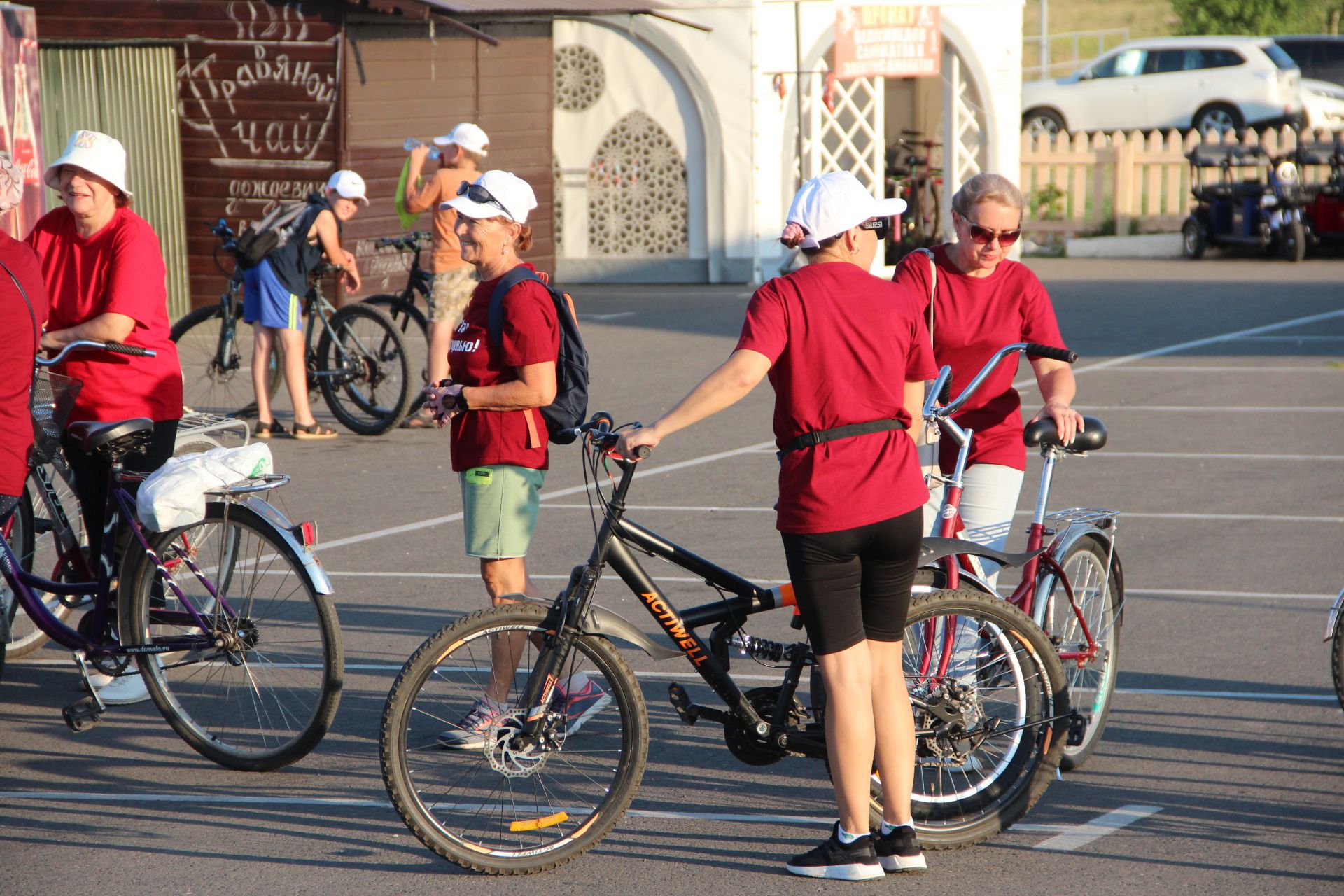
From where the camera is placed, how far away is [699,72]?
20469 mm

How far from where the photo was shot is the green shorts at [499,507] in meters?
5.32

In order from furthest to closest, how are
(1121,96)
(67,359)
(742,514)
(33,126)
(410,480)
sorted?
(1121,96) < (33,126) < (410,480) < (742,514) < (67,359)

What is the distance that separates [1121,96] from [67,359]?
94.1 ft

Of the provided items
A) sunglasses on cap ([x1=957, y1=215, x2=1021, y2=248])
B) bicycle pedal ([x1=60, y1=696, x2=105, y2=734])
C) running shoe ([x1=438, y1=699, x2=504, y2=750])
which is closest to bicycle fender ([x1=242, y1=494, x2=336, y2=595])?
running shoe ([x1=438, y1=699, x2=504, y2=750])

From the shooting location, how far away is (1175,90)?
31.2m

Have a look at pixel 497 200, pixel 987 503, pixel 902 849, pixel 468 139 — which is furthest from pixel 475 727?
pixel 468 139

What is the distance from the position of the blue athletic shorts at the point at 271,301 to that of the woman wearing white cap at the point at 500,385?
580 centimetres

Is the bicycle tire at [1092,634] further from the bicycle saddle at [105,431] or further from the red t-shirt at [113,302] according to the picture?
the red t-shirt at [113,302]

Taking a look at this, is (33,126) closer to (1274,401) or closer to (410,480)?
(410,480)

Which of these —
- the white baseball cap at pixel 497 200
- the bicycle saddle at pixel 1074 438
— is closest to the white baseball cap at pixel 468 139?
the white baseball cap at pixel 497 200

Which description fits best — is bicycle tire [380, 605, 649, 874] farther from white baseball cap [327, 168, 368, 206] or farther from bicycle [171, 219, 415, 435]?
white baseball cap [327, 168, 368, 206]

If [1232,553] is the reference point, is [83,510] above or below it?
above

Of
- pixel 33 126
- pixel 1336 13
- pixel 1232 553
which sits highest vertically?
pixel 1336 13

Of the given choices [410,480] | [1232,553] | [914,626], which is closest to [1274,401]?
[1232,553]
